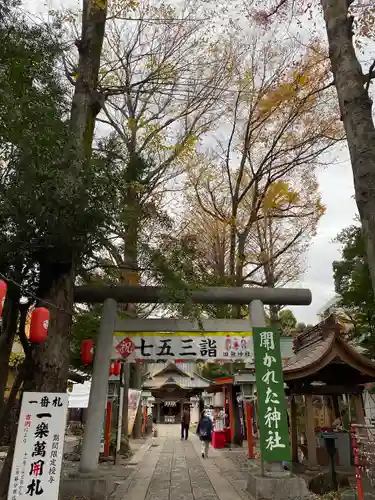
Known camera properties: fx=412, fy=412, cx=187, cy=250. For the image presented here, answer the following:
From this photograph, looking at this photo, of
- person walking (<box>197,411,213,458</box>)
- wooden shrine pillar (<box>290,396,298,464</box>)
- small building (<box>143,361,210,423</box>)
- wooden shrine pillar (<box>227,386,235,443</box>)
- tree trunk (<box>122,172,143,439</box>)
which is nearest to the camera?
tree trunk (<box>122,172,143,439</box>)

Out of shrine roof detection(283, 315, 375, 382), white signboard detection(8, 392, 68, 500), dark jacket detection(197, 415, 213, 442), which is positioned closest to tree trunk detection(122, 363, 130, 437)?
dark jacket detection(197, 415, 213, 442)

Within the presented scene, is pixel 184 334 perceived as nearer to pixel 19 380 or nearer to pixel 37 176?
pixel 19 380

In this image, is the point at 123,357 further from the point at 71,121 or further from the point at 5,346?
the point at 71,121

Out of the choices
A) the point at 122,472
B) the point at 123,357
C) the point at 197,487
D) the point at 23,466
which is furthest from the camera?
the point at 122,472

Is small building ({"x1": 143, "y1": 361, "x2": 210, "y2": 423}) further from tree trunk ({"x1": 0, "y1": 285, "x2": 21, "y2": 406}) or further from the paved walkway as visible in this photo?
tree trunk ({"x1": 0, "y1": 285, "x2": 21, "y2": 406})

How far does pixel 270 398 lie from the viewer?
26.7 feet

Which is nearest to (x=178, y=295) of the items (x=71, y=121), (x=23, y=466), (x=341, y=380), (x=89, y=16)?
(x=23, y=466)

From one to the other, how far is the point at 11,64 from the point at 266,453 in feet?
25.7

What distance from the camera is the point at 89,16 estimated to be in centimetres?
878

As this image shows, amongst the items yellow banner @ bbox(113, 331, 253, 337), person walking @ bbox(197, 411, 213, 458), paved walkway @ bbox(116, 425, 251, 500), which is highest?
yellow banner @ bbox(113, 331, 253, 337)

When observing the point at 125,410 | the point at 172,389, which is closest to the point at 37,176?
the point at 125,410

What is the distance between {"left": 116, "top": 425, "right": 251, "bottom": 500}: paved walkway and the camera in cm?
840

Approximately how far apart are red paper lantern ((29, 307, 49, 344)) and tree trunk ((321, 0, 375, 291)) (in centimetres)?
458

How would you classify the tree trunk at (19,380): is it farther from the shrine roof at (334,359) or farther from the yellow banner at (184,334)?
the shrine roof at (334,359)
